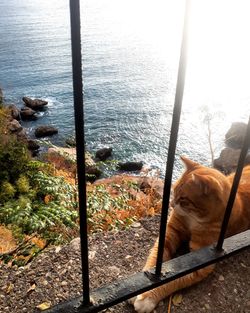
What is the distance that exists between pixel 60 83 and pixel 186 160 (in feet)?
→ 126

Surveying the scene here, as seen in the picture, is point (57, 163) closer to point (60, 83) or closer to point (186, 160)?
point (186, 160)

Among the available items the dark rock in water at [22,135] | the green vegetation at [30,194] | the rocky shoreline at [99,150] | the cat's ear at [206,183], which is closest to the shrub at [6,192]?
the green vegetation at [30,194]

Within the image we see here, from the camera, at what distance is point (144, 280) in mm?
1986

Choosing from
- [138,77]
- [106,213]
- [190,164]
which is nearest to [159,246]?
[190,164]

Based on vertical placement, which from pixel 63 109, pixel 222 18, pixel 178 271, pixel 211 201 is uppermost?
pixel 178 271

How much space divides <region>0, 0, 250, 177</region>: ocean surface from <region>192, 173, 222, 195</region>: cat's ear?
5.90 feet

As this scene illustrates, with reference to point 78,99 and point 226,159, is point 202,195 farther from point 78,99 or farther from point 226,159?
point 226,159

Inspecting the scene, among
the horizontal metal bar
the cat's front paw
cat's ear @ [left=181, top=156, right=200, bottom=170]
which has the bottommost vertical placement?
the cat's front paw

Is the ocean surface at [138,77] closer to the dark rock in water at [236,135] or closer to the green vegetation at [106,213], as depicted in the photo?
the dark rock in water at [236,135]

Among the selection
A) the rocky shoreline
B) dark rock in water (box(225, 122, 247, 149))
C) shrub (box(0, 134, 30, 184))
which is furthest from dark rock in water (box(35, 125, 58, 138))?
dark rock in water (box(225, 122, 247, 149))

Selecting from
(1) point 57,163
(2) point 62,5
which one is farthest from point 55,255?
(2) point 62,5

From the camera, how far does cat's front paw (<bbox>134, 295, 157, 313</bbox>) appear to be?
226 cm

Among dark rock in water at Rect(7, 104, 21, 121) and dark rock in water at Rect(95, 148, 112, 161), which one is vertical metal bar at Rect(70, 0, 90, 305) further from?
dark rock in water at Rect(7, 104, 21, 121)

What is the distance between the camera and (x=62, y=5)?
104000 millimetres
